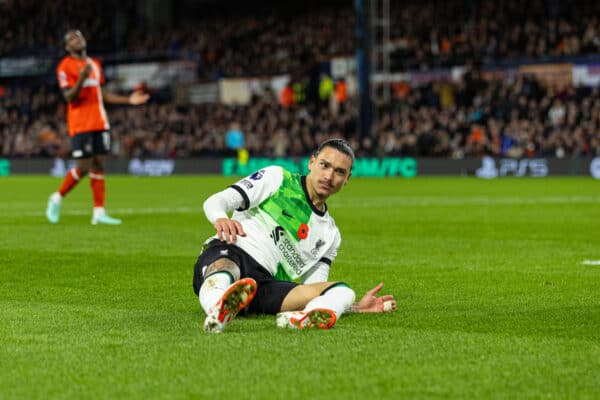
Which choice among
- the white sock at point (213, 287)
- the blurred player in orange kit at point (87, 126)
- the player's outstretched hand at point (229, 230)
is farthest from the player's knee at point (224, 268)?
the blurred player in orange kit at point (87, 126)

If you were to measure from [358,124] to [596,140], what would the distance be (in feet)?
27.2

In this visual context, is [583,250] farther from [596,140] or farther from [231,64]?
[231,64]

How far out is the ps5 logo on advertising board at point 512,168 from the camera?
117 ft

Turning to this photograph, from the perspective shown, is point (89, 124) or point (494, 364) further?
point (89, 124)

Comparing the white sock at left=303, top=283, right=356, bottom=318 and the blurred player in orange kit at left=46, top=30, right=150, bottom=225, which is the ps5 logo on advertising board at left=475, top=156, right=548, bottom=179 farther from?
the white sock at left=303, top=283, right=356, bottom=318

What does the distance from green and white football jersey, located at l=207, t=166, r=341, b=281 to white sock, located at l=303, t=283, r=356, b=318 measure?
0.54 metres

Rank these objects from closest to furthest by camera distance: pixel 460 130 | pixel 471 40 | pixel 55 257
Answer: pixel 55 257 < pixel 460 130 < pixel 471 40

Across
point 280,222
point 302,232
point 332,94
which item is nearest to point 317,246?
point 302,232

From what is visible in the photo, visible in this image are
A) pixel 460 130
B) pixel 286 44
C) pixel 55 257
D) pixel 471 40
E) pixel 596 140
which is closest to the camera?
pixel 55 257

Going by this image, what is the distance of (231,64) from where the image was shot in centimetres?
4825

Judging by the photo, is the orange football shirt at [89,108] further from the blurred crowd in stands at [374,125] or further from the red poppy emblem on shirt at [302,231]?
the blurred crowd in stands at [374,125]

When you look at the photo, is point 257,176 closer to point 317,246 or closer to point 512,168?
point 317,246

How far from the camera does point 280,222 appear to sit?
23.8ft

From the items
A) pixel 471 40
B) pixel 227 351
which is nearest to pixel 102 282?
pixel 227 351
